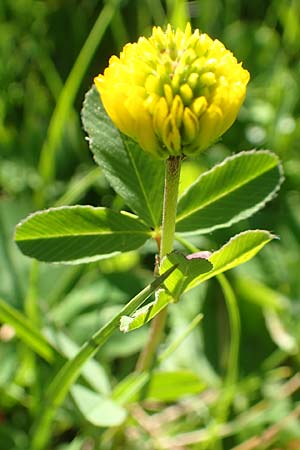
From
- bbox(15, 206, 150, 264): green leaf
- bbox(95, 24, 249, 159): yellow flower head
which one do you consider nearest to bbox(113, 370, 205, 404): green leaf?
bbox(15, 206, 150, 264): green leaf

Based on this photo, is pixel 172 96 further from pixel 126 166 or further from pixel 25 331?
pixel 25 331

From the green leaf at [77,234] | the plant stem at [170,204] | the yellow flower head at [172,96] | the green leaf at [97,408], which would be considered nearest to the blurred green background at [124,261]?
the green leaf at [97,408]

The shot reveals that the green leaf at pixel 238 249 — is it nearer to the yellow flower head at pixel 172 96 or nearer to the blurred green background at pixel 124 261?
the yellow flower head at pixel 172 96

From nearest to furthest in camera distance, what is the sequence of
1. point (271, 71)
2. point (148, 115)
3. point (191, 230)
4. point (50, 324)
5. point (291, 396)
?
1. point (148, 115)
2. point (191, 230)
3. point (50, 324)
4. point (291, 396)
5. point (271, 71)

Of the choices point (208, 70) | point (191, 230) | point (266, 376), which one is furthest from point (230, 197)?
point (266, 376)

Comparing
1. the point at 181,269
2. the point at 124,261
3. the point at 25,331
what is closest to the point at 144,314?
the point at 181,269

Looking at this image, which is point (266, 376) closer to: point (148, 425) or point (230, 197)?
point (148, 425)
